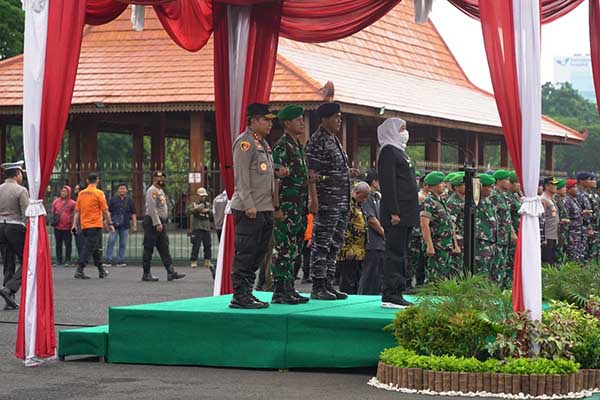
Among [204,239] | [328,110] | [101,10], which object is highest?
[101,10]

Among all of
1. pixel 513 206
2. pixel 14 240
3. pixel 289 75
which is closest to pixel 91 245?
pixel 14 240

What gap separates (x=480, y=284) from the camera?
9.55 meters

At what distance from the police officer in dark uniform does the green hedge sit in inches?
79.0

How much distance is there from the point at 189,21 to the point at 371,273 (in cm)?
374

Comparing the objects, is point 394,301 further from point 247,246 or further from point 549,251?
point 549,251

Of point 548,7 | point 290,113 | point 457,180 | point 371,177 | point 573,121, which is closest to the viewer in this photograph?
point 290,113

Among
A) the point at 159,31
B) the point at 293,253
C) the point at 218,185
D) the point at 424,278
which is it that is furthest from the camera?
the point at 159,31

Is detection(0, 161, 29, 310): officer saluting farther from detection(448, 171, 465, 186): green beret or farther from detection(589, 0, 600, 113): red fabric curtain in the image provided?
detection(589, 0, 600, 113): red fabric curtain

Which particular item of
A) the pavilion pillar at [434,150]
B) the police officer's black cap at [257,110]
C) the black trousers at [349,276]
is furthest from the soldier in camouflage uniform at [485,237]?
the pavilion pillar at [434,150]

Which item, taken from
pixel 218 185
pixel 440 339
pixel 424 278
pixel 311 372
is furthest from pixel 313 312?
pixel 218 185

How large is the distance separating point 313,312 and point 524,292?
1756mm

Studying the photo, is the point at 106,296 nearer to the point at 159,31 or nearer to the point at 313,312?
the point at 313,312

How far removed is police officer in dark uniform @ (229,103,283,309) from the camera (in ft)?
34.3

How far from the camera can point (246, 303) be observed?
1047 cm
